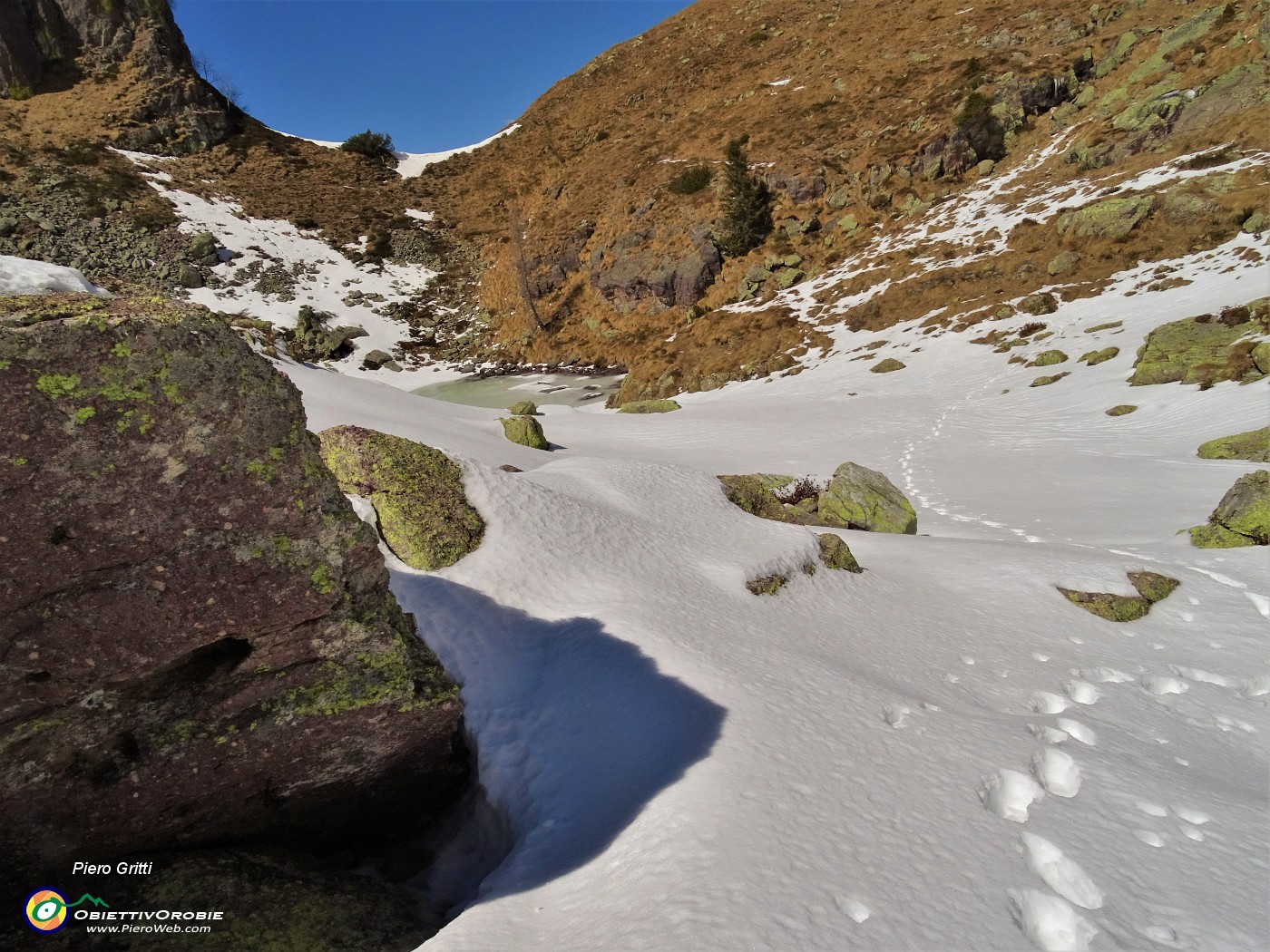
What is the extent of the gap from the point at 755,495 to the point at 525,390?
106ft

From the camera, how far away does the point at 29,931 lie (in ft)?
9.10

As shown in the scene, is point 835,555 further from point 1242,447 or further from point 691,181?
point 691,181

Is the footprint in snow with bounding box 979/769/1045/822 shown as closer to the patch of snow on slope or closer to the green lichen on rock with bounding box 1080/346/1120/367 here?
the patch of snow on slope

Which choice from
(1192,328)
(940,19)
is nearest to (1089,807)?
(1192,328)

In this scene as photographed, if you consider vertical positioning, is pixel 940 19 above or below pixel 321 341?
above

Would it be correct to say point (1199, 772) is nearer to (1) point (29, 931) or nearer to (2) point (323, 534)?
(2) point (323, 534)

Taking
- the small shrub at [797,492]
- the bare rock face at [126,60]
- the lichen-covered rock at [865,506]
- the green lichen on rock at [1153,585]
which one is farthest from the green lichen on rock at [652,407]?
the bare rock face at [126,60]

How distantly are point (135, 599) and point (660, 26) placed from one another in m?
113

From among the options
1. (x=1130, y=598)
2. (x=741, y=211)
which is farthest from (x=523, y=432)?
(x=741, y=211)

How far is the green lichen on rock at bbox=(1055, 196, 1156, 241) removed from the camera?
28.0m

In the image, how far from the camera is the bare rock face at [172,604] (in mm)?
2871

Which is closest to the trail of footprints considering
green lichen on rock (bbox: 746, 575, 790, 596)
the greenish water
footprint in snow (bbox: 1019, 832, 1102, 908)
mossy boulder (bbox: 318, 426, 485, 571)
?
footprint in snow (bbox: 1019, 832, 1102, 908)

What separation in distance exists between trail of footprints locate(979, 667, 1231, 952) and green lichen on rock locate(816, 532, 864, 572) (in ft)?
10.4

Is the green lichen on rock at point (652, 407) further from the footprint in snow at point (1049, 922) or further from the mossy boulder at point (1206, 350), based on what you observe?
the footprint in snow at point (1049, 922)
